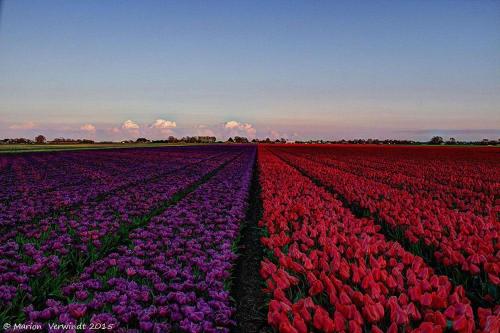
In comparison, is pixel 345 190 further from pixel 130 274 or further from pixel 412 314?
pixel 412 314

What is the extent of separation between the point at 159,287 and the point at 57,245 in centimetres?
273

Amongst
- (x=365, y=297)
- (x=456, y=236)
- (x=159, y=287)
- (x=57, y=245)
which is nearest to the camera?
(x=365, y=297)

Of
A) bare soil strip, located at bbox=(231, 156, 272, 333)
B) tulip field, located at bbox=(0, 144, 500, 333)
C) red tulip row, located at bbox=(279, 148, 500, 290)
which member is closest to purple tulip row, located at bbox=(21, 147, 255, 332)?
tulip field, located at bbox=(0, 144, 500, 333)

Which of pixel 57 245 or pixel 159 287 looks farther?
pixel 57 245

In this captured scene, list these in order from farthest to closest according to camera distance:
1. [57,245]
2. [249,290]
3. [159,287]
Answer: [57,245] → [249,290] → [159,287]

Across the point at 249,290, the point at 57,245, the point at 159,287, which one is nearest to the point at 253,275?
the point at 249,290

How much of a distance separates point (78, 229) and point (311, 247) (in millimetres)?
4830

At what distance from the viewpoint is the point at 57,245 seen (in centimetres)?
635

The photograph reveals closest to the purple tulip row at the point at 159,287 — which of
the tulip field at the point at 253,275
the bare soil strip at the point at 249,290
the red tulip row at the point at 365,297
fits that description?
the tulip field at the point at 253,275

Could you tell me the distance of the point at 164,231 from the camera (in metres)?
7.55

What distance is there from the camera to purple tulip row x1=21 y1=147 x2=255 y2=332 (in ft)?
12.6

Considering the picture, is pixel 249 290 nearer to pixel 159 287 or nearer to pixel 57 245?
pixel 159 287

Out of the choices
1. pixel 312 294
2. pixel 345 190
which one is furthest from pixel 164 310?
pixel 345 190

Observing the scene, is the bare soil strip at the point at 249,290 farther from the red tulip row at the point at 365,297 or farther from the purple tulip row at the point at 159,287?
the red tulip row at the point at 365,297
